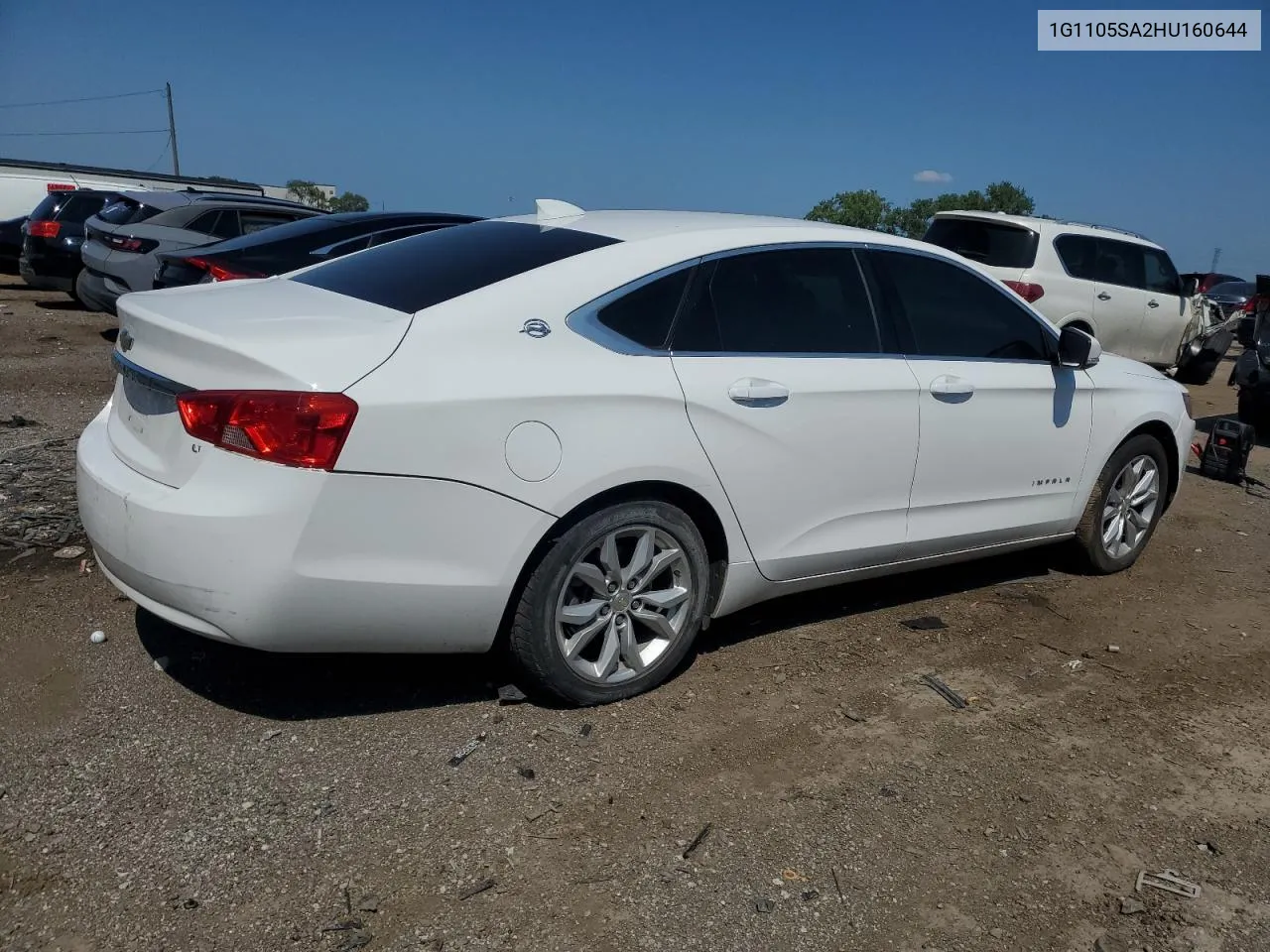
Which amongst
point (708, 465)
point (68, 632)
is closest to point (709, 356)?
point (708, 465)

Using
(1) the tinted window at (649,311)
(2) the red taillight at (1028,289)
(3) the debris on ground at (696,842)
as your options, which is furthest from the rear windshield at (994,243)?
(3) the debris on ground at (696,842)

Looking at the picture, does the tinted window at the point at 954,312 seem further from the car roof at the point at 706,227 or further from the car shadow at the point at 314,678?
the car shadow at the point at 314,678

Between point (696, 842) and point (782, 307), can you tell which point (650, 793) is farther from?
point (782, 307)

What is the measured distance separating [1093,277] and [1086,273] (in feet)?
0.43

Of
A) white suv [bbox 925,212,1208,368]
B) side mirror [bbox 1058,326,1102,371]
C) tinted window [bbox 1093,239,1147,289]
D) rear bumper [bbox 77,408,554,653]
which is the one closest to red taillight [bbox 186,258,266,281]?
rear bumper [bbox 77,408,554,653]

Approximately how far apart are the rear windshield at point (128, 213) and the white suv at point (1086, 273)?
8309 mm

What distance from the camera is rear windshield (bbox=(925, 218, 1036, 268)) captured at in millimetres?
11227

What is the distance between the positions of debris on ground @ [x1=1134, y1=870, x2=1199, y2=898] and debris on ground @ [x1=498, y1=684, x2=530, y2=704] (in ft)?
6.47

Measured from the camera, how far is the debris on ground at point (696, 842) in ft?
9.69

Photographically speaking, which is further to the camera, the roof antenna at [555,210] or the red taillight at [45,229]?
the red taillight at [45,229]

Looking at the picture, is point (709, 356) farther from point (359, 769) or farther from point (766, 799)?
point (359, 769)

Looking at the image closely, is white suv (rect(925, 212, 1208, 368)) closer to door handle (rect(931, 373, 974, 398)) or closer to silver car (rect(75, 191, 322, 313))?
door handle (rect(931, 373, 974, 398))

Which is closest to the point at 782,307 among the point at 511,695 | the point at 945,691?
the point at 945,691

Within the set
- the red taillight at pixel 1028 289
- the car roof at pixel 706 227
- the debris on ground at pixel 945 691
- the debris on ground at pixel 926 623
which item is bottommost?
the debris on ground at pixel 926 623
